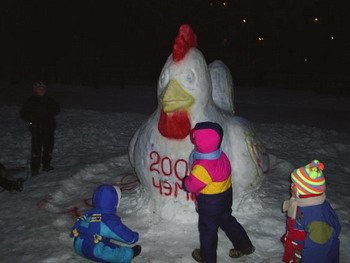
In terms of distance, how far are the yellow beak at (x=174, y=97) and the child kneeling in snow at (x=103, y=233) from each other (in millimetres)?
987

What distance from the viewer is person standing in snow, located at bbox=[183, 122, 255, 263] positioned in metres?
2.87

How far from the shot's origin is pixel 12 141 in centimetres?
762

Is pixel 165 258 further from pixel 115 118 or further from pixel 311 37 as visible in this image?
pixel 311 37

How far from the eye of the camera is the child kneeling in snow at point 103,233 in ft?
9.87

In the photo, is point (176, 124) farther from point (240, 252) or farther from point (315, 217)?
point (315, 217)

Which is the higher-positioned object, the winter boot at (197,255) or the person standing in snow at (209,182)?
the person standing in snow at (209,182)

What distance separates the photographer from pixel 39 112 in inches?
200

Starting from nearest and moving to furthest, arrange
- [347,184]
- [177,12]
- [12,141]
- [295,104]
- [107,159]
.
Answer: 1. [347,184]
2. [107,159]
3. [12,141]
4. [295,104]
5. [177,12]

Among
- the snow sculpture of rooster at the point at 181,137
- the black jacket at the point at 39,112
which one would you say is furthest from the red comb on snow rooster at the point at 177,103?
the black jacket at the point at 39,112

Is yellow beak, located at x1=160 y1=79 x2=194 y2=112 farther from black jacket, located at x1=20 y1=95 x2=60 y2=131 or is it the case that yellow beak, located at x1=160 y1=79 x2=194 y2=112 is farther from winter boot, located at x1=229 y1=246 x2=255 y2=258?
black jacket, located at x1=20 y1=95 x2=60 y2=131

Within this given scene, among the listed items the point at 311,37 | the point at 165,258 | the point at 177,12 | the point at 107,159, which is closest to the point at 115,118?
the point at 107,159

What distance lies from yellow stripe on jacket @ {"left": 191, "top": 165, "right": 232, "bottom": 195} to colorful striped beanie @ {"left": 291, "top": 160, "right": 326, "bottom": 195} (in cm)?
67

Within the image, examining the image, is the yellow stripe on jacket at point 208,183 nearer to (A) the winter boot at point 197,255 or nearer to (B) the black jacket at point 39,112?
(A) the winter boot at point 197,255

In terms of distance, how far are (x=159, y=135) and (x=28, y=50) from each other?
22371 mm
